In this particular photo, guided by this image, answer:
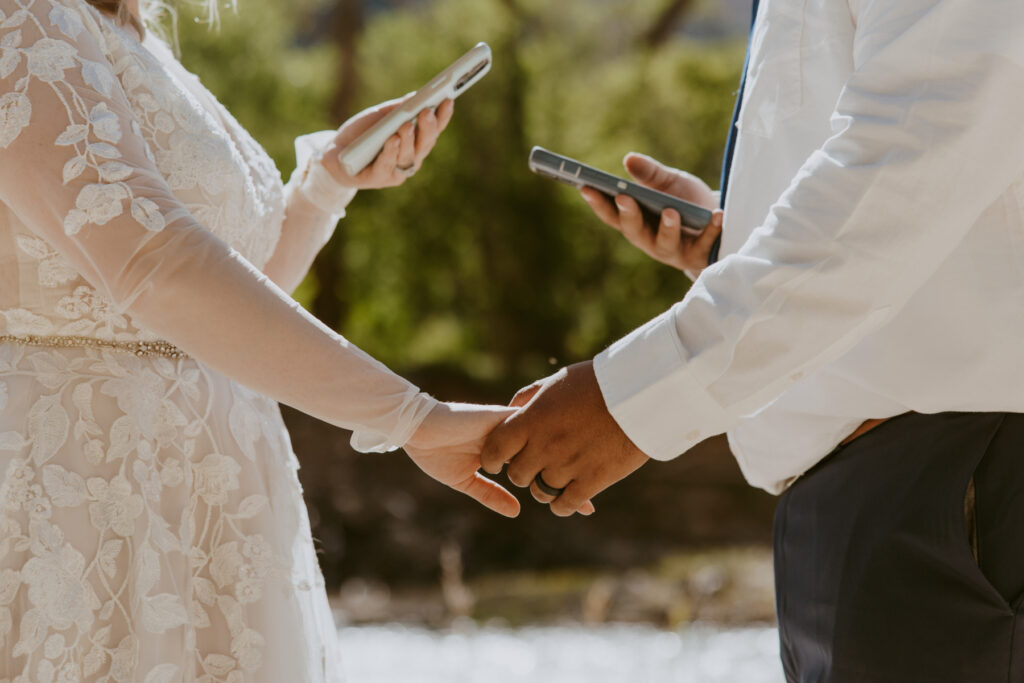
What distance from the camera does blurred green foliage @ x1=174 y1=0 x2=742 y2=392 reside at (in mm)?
7883

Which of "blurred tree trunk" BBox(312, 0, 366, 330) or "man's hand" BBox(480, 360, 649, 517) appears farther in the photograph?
"blurred tree trunk" BBox(312, 0, 366, 330)

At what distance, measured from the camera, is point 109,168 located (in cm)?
112

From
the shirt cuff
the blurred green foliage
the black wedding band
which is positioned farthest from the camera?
the blurred green foliage

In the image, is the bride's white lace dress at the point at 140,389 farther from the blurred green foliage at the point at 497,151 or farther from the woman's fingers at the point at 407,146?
the blurred green foliage at the point at 497,151

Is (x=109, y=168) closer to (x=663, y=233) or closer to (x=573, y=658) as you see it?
(x=663, y=233)

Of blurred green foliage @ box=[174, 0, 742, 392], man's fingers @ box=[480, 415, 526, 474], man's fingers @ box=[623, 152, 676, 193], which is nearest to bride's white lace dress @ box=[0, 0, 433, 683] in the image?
man's fingers @ box=[480, 415, 526, 474]

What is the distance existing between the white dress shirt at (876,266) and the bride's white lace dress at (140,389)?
1.11 ft

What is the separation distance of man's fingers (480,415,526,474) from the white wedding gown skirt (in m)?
0.27

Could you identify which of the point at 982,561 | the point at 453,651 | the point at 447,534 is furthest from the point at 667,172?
the point at 447,534

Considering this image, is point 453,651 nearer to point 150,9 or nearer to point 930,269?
point 150,9

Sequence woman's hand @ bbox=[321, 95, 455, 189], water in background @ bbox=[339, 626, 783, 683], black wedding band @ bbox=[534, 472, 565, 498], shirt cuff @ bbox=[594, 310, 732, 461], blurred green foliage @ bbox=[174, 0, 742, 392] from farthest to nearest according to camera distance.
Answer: blurred green foliage @ bbox=[174, 0, 742, 392] → water in background @ bbox=[339, 626, 783, 683] → woman's hand @ bbox=[321, 95, 455, 189] → black wedding band @ bbox=[534, 472, 565, 498] → shirt cuff @ bbox=[594, 310, 732, 461]

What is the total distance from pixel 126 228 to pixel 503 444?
1.68 ft

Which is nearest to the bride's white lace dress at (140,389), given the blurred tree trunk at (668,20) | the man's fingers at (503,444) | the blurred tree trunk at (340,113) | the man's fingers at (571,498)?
the man's fingers at (503,444)

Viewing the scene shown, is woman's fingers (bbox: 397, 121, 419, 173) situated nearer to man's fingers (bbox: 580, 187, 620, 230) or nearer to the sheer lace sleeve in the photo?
man's fingers (bbox: 580, 187, 620, 230)
